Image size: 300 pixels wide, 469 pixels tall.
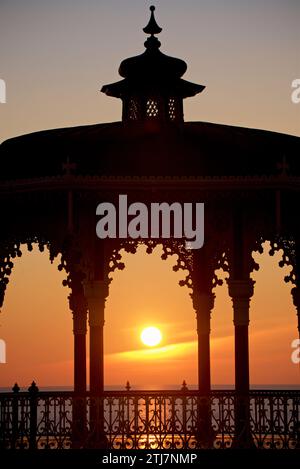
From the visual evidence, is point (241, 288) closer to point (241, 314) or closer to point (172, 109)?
point (241, 314)

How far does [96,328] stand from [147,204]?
9.24 ft

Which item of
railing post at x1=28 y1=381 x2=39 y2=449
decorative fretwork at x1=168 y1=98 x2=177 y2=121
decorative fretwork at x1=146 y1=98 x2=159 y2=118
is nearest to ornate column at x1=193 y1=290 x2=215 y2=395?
decorative fretwork at x1=168 y1=98 x2=177 y2=121

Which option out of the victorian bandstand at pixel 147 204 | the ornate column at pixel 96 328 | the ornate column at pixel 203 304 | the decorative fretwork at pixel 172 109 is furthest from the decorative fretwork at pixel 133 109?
the ornate column at pixel 96 328

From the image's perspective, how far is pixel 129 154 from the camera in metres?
23.0

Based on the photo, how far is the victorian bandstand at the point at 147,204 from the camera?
22438mm

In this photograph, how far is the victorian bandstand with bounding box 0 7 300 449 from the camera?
2244cm

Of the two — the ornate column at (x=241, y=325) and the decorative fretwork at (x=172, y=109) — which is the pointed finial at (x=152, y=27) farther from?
the ornate column at (x=241, y=325)

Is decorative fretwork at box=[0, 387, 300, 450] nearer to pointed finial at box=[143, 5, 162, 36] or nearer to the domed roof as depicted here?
the domed roof

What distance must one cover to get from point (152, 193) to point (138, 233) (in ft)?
4.80

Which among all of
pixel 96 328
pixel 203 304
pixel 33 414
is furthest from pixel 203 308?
pixel 33 414

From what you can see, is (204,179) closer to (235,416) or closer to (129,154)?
(129,154)

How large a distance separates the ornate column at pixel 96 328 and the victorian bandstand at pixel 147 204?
0.03 metres
